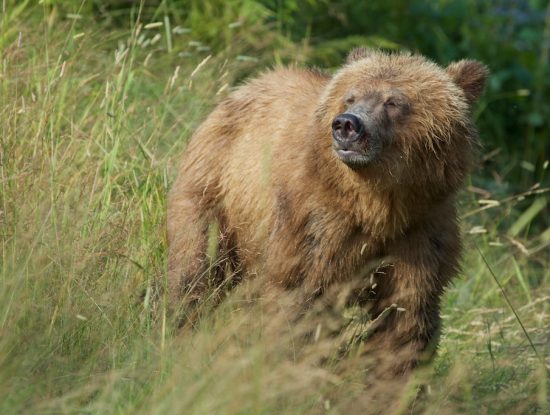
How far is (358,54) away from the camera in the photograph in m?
6.14

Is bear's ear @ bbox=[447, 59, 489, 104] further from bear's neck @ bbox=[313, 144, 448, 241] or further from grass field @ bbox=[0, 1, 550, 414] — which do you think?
grass field @ bbox=[0, 1, 550, 414]

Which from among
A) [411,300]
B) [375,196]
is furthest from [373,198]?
[411,300]

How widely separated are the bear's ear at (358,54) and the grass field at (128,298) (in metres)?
1.26

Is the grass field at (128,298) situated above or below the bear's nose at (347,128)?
below

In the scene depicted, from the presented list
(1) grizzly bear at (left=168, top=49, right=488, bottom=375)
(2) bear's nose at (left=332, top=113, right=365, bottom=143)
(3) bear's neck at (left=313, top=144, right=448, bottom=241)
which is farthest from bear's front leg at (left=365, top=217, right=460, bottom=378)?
(2) bear's nose at (left=332, top=113, right=365, bottom=143)

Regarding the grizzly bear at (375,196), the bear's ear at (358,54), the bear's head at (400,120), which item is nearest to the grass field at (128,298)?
the grizzly bear at (375,196)

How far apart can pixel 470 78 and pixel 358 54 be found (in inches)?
25.3

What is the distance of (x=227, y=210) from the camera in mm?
6223

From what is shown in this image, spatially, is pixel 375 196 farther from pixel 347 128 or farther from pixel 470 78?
pixel 470 78

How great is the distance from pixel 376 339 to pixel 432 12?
681cm

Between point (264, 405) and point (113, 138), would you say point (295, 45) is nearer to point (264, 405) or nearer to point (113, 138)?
point (113, 138)

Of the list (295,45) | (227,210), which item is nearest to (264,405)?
(227,210)

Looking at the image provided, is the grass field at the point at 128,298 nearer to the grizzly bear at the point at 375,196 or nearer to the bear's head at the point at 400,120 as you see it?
the grizzly bear at the point at 375,196

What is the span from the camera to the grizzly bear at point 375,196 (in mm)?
5555
